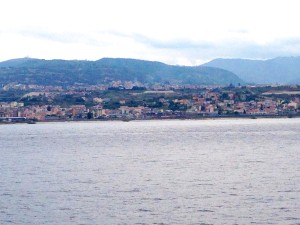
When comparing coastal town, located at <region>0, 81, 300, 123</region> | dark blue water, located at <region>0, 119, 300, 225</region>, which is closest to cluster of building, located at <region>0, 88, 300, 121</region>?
coastal town, located at <region>0, 81, 300, 123</region>

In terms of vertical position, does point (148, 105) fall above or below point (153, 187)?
above

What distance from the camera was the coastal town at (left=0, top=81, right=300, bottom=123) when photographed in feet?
461

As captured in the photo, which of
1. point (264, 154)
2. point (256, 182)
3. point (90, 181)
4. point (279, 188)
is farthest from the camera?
point (264, 154)

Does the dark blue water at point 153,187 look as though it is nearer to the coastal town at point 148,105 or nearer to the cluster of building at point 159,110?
the cluster of building at point 159,110

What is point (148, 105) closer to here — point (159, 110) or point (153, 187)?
point (159, 110)

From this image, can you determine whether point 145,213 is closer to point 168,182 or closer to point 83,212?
point 83,212

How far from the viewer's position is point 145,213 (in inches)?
1125

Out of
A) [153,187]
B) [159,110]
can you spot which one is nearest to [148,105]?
[159,110]

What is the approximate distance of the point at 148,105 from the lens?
14750 centimetres

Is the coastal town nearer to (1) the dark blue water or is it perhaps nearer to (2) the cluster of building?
(2) the cluster of building

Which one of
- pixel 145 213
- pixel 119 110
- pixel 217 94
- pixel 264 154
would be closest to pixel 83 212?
pixel 145 213

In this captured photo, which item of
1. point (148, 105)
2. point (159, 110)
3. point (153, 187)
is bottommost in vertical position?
point (153, 187)

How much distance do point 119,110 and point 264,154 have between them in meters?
89.0

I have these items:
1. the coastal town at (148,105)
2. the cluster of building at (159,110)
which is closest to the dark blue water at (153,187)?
the cluster of building at (159,110)
